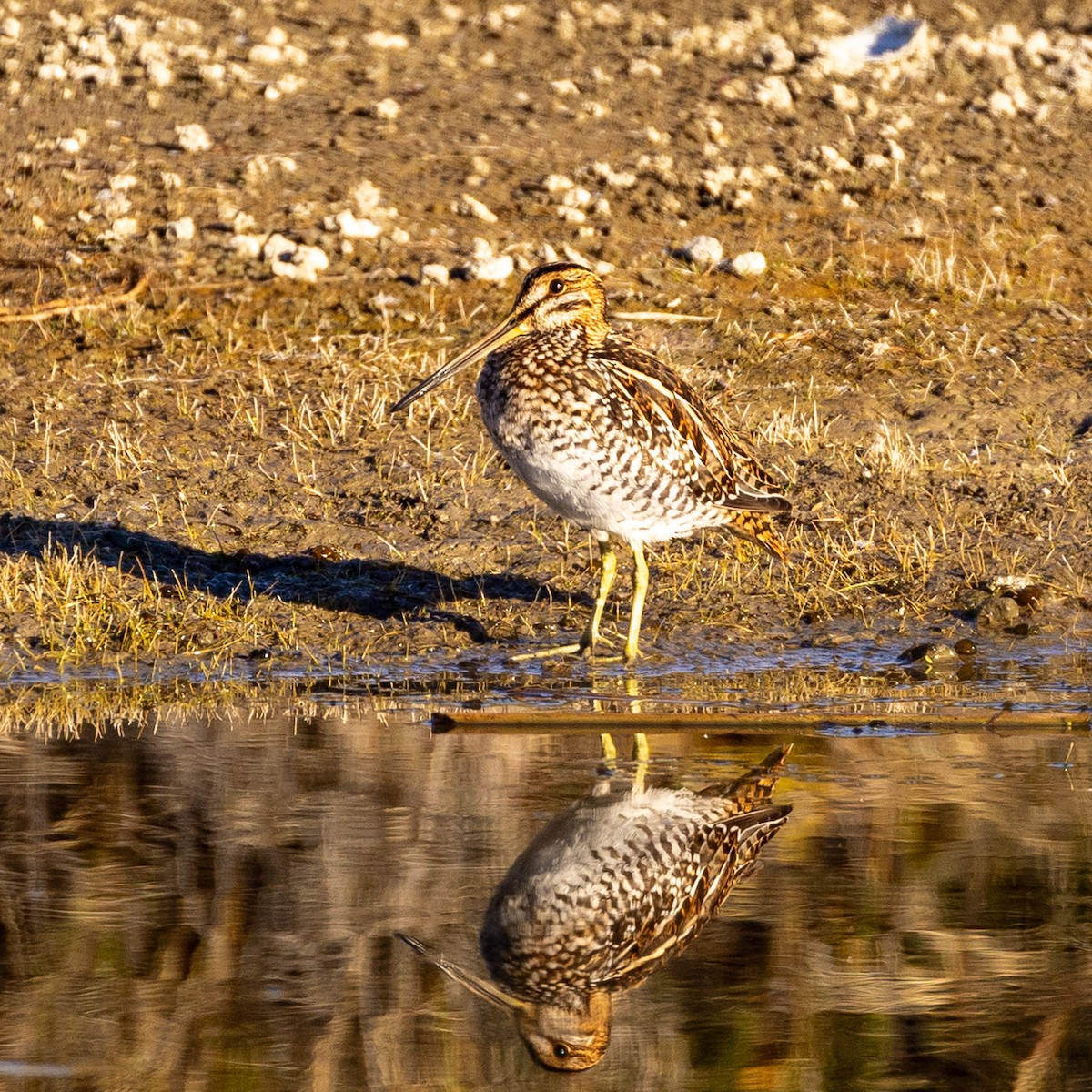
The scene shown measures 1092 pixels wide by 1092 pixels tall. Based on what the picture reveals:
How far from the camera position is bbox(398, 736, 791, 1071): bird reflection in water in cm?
383

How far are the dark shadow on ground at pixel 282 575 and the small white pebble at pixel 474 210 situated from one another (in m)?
4.06

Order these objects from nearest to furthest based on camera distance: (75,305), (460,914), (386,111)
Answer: (460,914), (75,305), (386,111)

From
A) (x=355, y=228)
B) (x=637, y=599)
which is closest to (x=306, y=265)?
(x=355, y=228)

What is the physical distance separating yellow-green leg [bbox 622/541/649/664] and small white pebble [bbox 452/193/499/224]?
185 inches

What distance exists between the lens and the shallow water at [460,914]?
3600 millimetres

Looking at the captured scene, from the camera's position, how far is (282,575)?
7883 millimetres

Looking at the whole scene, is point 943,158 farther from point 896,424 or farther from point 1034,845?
point 1034,845

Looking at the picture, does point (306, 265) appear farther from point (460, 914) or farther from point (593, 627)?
point (460, 914)

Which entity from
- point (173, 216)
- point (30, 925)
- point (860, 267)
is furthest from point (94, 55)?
point (30, 925)

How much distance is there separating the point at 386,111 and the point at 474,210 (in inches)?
66.3

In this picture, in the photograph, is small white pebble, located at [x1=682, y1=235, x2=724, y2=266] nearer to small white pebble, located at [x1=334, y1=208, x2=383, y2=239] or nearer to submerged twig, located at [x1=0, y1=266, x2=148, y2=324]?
small white pebble, located at [x1=334, y1=208, x2=383, y2=239]

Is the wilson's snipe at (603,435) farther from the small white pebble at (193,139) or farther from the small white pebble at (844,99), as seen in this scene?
the small white pebble at (844,99)

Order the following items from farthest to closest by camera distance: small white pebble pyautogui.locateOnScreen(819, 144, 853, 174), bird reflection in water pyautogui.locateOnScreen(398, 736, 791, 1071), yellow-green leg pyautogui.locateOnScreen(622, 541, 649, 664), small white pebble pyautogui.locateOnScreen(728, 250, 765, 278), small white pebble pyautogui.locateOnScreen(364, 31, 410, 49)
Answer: small white pebble pyautogui.locateOnScreen(364, 31, 410, 49) < small white pebble pyautogui.locateOnScreen(819, 144, 853, 174) < small white pebble pyautogui.locateOnScreen(728, 250, 765, 278) < yellow-green leg pyautogui.locateOnScreen(622, 541, 649, 664) < bird reflection in water pyautogui.locateOnScreen(398, 736, 791, 1071)

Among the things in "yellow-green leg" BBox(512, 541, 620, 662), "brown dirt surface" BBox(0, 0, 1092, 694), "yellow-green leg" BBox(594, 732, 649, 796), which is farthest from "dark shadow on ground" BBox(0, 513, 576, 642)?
"yellow-green leg" BBox(594, 732, 649, 796)
